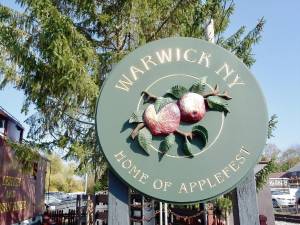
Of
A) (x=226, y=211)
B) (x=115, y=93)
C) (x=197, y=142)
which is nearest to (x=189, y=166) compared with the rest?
(x=197, y=142)

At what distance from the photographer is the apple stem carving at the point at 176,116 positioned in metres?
2.68

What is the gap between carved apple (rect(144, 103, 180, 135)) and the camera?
8.85ft

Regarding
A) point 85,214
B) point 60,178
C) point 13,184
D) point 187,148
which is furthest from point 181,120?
point 60,178

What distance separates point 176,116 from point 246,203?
82 cm

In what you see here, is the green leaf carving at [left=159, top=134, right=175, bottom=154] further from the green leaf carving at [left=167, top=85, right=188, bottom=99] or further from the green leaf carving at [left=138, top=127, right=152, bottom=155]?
the green leaf carving at [left=167, top=85, right=188, bottom=99]

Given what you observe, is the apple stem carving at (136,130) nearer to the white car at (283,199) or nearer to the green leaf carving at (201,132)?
the green leaf carving at (201,132)

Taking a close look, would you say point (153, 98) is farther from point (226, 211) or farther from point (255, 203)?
point (226, 211)

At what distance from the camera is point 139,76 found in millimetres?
2863

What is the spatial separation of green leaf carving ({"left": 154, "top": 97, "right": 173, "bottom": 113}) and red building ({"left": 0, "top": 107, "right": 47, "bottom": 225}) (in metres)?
7.42

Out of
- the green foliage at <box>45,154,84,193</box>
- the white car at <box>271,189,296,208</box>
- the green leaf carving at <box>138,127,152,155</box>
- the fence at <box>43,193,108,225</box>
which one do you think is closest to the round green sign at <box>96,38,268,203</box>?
the green leaf carving at <box>138,127,152,155</box>

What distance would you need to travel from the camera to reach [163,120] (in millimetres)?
2703

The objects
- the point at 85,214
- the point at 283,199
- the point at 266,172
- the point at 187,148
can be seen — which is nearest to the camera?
the point at 187,148

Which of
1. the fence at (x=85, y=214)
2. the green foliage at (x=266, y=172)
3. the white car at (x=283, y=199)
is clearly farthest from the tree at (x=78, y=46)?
the white car at (x=283, y=199)

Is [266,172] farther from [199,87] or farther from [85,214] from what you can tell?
[85,214]
